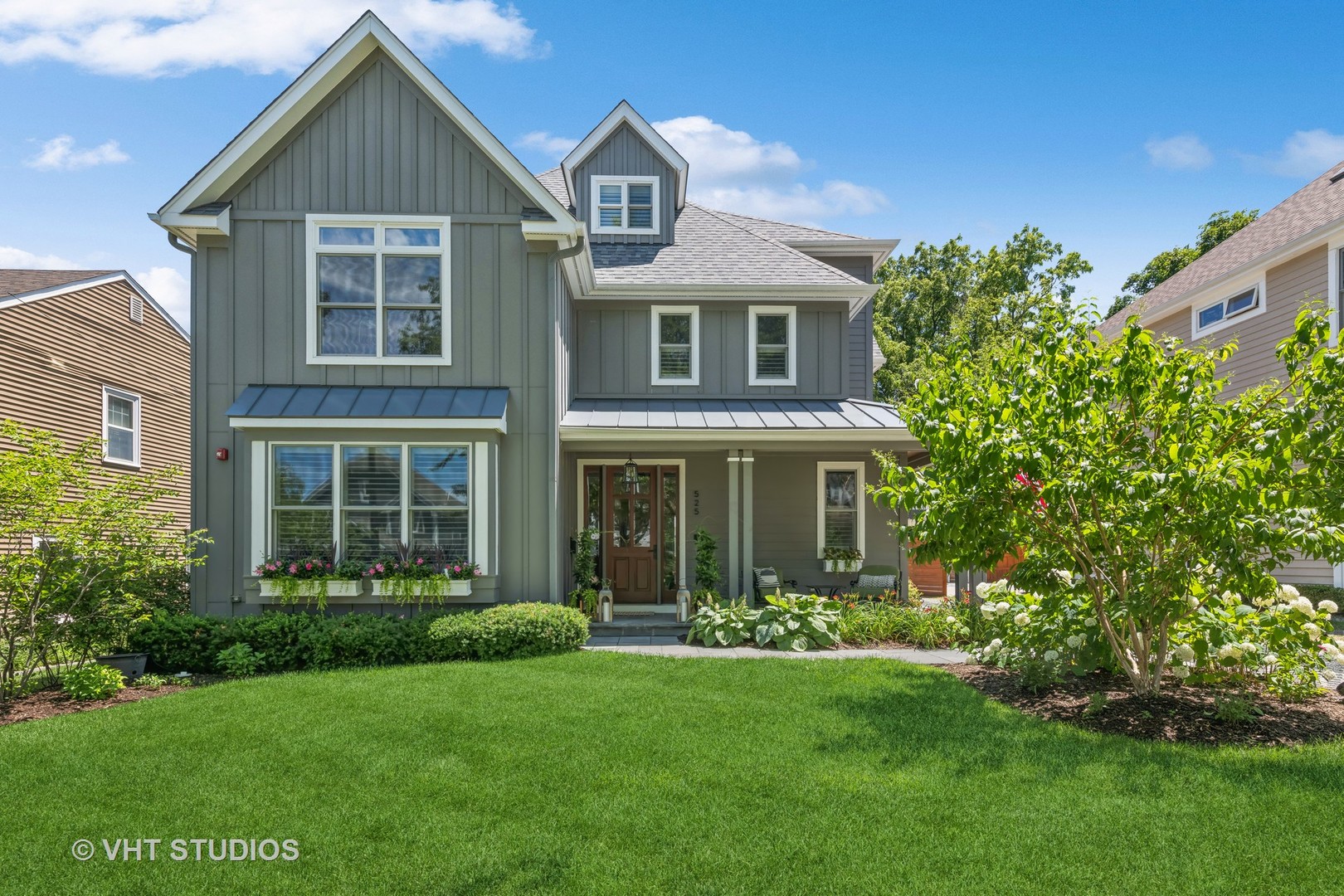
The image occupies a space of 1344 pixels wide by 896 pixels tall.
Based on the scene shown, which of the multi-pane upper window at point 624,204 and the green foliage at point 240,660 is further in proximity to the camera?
the multi-pane upper window at point 624,204

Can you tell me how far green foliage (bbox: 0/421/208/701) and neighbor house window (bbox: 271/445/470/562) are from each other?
1.35m

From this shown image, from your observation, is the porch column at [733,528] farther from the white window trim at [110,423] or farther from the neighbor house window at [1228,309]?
the white window trim at [110,423]

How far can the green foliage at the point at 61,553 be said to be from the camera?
7484 millimetres

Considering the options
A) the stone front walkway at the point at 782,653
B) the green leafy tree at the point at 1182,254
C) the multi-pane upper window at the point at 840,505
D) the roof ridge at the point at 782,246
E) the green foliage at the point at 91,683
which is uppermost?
the green leafy tree at the point at 1182,254

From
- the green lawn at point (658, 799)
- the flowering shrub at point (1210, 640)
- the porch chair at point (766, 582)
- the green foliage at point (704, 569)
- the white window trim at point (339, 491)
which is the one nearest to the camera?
the green lawn at point (658, 799)

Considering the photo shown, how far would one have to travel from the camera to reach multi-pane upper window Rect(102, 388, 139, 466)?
16.5m

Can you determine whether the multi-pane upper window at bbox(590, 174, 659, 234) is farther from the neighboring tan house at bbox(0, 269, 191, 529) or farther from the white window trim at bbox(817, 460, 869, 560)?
the neighboring tan house at bbox(0, 269, 191, 529)

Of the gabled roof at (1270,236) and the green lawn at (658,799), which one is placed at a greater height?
the gabled roof at (1270,236)

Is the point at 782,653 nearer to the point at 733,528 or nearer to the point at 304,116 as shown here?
the point at 733,528

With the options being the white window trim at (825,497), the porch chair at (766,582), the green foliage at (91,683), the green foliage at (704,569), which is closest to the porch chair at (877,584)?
the white window trim at (825,497)

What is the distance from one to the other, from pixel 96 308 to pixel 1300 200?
24922mm

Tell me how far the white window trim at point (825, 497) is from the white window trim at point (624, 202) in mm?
5572

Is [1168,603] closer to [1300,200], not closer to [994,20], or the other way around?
[994,20]

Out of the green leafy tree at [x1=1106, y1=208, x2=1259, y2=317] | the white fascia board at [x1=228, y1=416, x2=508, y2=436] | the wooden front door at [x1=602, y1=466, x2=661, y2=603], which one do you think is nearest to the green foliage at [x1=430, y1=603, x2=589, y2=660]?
the white fascia board at [x1=228, y1=416, x2=508, y2=436]
